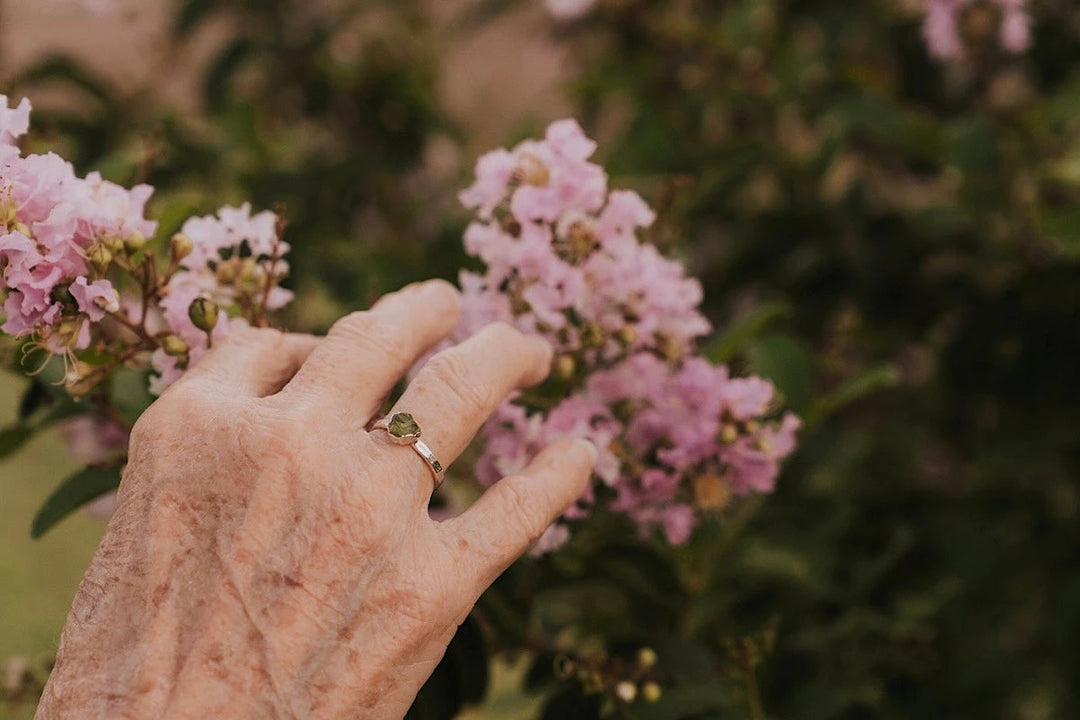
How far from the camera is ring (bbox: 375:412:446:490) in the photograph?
2.49 feet

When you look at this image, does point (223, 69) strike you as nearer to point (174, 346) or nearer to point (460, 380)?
point (174, 346)

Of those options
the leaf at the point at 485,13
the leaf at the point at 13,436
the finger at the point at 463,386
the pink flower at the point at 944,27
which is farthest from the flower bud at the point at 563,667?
the leaf at the point at 485,13

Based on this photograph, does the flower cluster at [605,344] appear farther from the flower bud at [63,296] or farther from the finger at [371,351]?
the flower bud at [63,296]

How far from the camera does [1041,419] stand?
174 cm

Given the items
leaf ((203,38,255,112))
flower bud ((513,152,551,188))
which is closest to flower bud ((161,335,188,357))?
flower bud ((513,152,551,188))

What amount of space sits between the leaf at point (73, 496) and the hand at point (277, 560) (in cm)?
17

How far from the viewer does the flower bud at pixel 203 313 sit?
80 cm

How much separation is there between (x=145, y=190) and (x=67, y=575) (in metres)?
2.02

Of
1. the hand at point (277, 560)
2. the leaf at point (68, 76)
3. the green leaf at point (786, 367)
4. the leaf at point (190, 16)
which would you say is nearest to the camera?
the hand at point (277, 560)

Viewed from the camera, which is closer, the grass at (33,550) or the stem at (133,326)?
the stem at (133,326)

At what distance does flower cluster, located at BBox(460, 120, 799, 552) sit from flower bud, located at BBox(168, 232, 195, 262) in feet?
0.87

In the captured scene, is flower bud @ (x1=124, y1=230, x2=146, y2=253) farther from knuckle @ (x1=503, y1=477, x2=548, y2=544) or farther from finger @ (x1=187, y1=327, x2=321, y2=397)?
knuckle @ (x1=503, y1=477, x2=548, y2=544)

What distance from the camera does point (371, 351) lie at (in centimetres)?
81

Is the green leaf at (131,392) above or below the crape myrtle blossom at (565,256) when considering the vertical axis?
below
